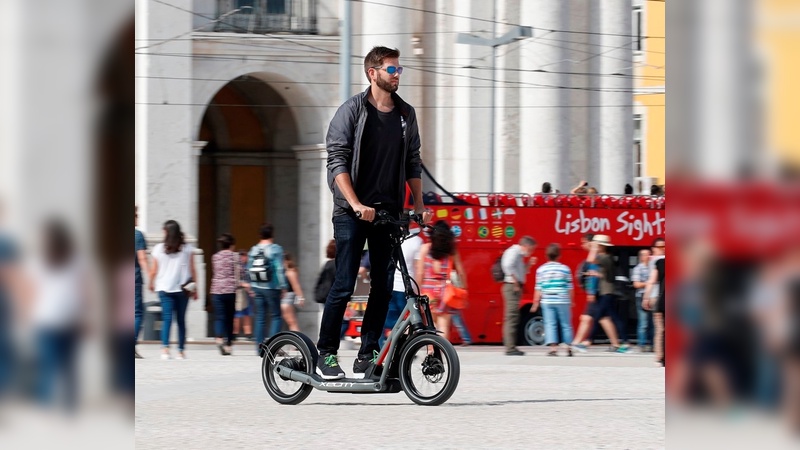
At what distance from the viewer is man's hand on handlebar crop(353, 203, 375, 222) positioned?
8660 mm

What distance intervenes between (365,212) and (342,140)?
61 centimetres

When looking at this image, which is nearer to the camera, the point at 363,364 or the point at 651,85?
the point at 363,364

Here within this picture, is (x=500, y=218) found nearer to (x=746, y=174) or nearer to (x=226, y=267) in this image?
(x=226, y=267)

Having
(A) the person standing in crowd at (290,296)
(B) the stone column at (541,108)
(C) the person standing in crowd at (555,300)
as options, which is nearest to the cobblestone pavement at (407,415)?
(A) the person standing in crowd at (290,296)

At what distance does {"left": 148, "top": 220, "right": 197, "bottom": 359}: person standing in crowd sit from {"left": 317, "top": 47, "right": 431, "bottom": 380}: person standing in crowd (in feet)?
25.6

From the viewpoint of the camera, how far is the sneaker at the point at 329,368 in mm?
9117

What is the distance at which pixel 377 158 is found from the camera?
9.17 meters

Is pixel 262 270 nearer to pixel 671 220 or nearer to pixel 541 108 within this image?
pixel 671 220

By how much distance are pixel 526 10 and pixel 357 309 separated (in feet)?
43.1

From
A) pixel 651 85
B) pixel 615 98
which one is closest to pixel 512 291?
pixel 615 98

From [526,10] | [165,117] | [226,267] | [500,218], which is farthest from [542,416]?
[526,10]

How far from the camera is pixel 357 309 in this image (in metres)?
21.7

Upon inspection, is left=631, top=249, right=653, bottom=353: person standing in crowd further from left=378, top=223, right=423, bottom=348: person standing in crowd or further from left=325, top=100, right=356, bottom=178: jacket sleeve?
left=325, top=100, right=356, bottom=178: jacket sleeve

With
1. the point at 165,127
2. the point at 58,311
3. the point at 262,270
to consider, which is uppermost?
the point at 165,127
